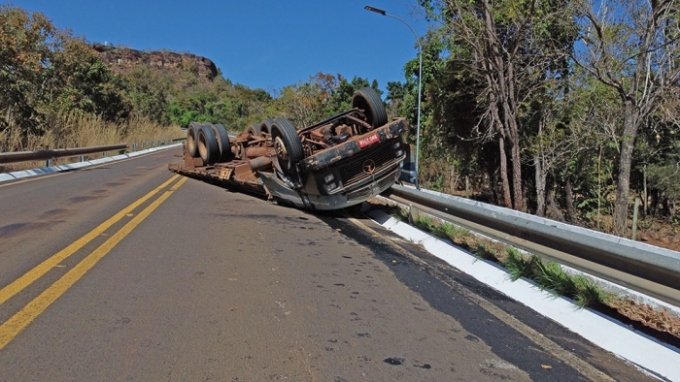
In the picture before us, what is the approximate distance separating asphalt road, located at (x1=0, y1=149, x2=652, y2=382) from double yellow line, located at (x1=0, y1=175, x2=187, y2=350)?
0.8 inches

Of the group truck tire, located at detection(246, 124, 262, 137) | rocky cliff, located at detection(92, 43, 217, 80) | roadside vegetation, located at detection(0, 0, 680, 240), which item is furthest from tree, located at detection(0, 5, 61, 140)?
rocky cliff, located at detection(92, 43, 217, 80)

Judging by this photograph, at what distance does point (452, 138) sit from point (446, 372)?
18783 millimetres

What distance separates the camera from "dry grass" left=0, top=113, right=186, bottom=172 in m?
18.8

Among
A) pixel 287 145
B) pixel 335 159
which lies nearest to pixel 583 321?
pixel 335 159

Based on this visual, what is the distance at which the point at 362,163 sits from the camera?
8914mm

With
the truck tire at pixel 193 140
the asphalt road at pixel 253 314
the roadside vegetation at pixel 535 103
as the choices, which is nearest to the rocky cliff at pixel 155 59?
the roadside vegetation at pixel 535 103

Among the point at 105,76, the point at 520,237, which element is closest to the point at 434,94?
the point at 520,237

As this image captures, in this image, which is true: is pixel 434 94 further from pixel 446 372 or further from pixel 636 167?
pixel 446 372

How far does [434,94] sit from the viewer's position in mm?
21109

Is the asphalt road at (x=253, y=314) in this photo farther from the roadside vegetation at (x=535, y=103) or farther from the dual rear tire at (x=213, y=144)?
the roadside vegetation at (x=535, y=103)

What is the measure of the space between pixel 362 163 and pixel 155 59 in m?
158

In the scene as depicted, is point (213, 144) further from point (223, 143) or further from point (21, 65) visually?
point (21, 65)

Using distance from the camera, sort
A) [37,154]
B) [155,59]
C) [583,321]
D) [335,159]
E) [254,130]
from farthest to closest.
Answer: [155,59] → [37,154] → [254,130] → [335,159] → [583,321]

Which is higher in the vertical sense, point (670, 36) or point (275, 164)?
point (670, 36)
